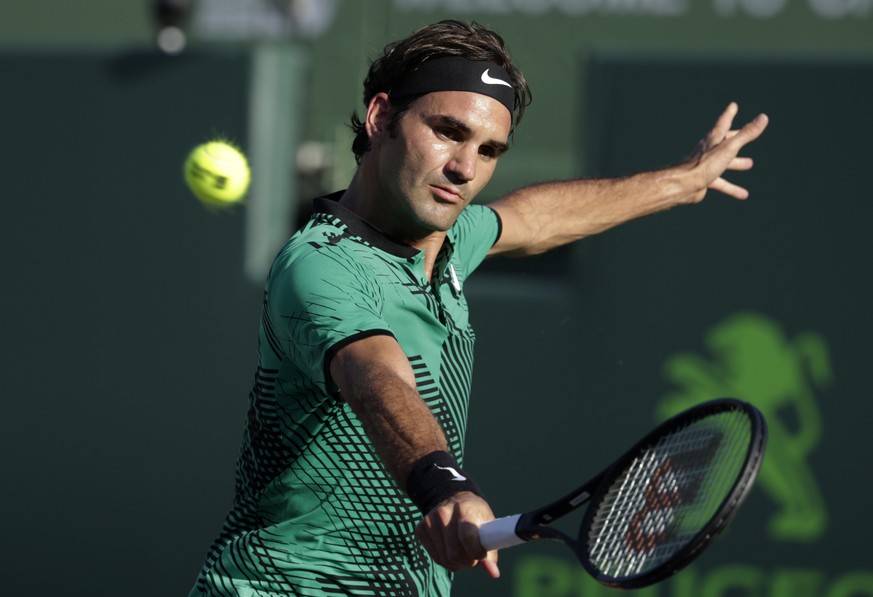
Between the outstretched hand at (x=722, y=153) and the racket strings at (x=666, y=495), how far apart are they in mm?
1611

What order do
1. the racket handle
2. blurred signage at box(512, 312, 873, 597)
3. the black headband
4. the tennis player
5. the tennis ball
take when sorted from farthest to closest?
blurred signage at box(512, 312, 873, 597) → the tennis ball → the black headband → the tennis player → the racket handle

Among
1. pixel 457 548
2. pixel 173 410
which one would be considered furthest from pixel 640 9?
pixel 457 548

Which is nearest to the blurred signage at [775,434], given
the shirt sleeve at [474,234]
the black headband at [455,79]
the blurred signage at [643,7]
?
the blurred signage at [643,7]

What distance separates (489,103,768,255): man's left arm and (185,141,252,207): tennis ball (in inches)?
59.2

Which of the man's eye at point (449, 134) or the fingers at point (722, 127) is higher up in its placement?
the fingers at point (722, 127)

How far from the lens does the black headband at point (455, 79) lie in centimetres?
285

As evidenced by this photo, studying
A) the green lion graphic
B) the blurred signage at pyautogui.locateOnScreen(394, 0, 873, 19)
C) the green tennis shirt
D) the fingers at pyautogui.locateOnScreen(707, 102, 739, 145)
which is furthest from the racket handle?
the blurred signage at pyautogui.locateOnScreen(394, 0, 873, 19)

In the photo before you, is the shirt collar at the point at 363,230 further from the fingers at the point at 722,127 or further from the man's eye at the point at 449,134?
the fingers at the point at 722,127

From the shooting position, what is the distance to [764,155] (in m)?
5.57

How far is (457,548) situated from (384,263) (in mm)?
751

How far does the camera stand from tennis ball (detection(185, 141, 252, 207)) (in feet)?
16.4

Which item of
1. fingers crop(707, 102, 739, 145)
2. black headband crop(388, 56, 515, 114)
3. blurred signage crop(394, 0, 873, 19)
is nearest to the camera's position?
black headband crop(388, 56, 515, 114)

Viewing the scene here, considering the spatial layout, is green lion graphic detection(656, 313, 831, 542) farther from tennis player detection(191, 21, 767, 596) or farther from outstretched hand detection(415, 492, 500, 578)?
outstretched hand detection(415, 492, 500, 578)

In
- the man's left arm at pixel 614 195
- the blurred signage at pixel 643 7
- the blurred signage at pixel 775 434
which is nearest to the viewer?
the man's left arm at pixel 614 195
